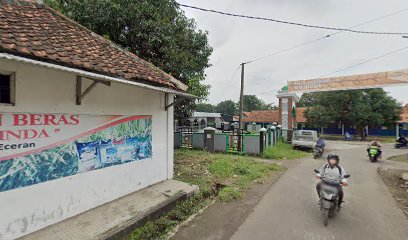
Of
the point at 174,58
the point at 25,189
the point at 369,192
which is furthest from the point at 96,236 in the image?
the point at 174,58

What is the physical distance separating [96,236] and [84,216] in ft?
2.90

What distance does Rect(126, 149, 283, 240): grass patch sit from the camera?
466cm

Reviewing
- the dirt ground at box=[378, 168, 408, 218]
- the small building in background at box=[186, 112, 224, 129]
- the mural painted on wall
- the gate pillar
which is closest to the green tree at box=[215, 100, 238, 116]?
the small building in background at box=[186, 112, 224, 129]

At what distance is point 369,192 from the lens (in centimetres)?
727

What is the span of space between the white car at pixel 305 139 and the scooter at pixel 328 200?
40.3ft

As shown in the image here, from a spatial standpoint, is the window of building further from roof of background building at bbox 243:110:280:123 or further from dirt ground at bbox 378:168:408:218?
roof of background building at bbox 243:110:280:123

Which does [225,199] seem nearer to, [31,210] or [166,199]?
[166,199]

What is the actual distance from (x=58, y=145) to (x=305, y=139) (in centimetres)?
1627

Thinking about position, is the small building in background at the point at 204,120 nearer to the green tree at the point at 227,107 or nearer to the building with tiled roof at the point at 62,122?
the building with tiled roof at the point at 62,122

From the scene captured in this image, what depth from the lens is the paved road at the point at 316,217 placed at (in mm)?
4438

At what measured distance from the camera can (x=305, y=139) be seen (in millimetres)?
17156

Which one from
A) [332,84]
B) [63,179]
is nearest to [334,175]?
[63,179]

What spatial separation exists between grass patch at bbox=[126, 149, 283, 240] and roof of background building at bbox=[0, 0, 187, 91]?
306 centimetres

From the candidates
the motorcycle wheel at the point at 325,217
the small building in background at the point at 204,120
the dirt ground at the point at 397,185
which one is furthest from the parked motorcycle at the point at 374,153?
the small building in background at the point at 204,120
